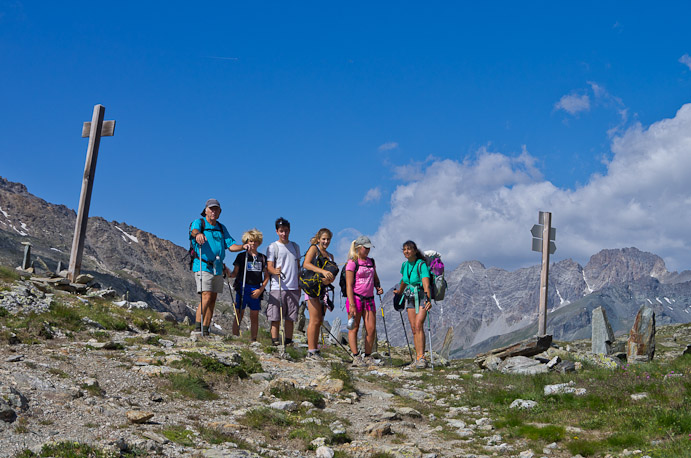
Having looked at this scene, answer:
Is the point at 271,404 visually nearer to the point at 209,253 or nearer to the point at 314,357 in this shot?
the point at 314,357

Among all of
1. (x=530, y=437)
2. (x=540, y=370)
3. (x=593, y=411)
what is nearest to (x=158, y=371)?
(x=530, y=437)

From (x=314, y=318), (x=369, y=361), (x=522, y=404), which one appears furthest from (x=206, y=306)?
(x=522, y=404)

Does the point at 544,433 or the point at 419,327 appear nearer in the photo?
the point at 544,433

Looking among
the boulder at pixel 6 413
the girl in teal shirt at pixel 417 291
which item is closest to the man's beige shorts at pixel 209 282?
the girl in teal shirt at pixel 417 291

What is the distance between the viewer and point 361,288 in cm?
1363

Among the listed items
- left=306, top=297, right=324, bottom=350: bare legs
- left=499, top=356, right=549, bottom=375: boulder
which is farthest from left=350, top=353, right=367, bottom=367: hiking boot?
left=499, top=356, right=549, bottom=375: boulder

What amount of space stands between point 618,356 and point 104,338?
13491 millimetres

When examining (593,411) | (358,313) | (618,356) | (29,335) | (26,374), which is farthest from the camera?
(618,356)

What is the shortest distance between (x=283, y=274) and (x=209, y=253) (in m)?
1.76

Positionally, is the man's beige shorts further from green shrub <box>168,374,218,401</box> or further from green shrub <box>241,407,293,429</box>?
green shrub <box>241,407,293,429</box>

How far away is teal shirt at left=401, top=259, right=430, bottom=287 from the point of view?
14234 mm

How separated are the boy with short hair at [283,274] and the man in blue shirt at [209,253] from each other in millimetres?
885

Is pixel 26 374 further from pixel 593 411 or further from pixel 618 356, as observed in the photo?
pixel 618 356

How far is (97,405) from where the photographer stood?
6.94 metres
